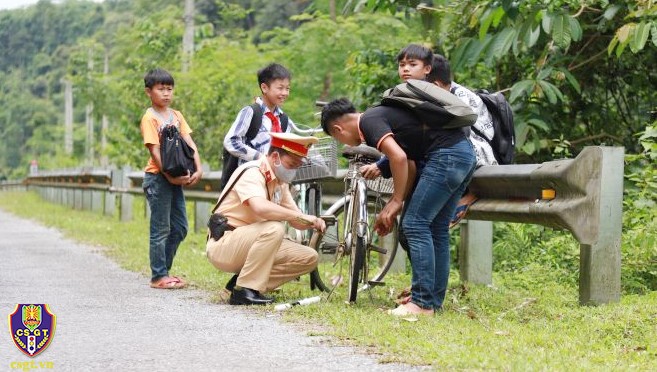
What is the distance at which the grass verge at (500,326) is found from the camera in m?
5.01

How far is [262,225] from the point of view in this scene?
7.28 m

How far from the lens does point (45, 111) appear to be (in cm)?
8969

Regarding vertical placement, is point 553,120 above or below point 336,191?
above

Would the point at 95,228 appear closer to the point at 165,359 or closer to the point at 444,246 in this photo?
the point at 444,246

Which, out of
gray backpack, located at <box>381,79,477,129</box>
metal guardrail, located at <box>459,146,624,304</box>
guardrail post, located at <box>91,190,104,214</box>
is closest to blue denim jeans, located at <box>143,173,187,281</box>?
gray backpack, located at <box>381,79,477,129</box>

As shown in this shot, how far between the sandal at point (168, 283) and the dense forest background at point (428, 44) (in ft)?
10.3

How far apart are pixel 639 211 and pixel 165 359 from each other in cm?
472

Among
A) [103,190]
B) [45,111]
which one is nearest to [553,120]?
[103,190]

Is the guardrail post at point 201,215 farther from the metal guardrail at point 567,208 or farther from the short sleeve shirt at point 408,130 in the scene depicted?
the short sleeve shirt at point 408,130

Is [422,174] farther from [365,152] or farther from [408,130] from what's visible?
[365,152]

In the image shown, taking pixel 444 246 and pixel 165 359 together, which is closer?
pixel 165 359

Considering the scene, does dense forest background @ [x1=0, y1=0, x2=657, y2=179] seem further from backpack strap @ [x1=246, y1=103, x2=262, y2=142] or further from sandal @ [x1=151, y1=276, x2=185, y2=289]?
sandal @ [x1=151, y1=276, x2=185, y2=289]

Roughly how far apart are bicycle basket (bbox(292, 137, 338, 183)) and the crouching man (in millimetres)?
198

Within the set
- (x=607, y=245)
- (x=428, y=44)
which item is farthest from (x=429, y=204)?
(x=428, y=44)
